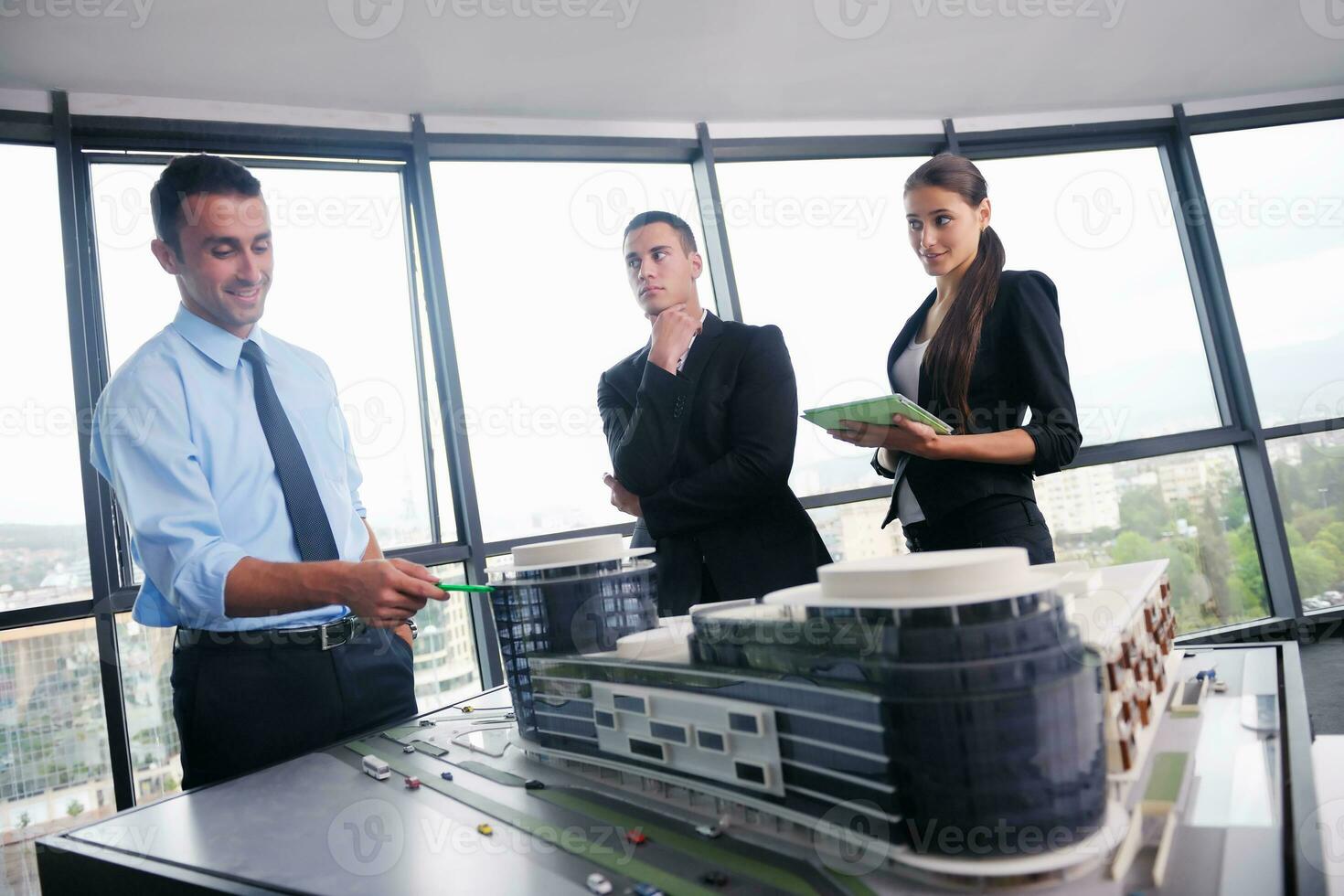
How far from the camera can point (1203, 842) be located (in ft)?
2.10

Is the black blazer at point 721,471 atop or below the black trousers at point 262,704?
atop

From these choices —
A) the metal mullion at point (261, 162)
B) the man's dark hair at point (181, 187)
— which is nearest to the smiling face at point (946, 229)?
the man's dark hair at point (181, 187)

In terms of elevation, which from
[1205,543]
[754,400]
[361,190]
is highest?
A: [361,190]

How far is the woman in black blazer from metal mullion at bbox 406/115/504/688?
201 centimetres

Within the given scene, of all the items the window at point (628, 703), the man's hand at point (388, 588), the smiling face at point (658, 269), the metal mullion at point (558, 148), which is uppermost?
the metal mullion at point (558, 148)

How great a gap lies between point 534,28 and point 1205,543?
3.87 metres

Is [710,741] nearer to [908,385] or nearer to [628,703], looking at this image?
[628,703]

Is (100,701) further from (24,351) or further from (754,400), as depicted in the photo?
(754,400)

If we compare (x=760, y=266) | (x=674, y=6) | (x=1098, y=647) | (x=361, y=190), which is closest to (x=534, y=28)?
(x=674, y=6)

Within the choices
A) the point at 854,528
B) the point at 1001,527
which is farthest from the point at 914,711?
the point at 854,528

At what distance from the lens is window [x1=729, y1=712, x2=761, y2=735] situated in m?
0.75

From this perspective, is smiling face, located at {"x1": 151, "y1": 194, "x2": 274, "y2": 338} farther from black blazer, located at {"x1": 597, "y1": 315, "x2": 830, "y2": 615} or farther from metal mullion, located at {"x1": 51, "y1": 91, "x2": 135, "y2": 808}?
metal mullion, located at {"x1": 51, "y1": 91, "x2": 135, "y2": 808}

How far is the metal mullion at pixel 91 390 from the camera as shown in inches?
109

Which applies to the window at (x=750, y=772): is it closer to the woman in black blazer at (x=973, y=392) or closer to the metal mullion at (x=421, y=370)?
the woman in black blazer at (x=973, y=392)
